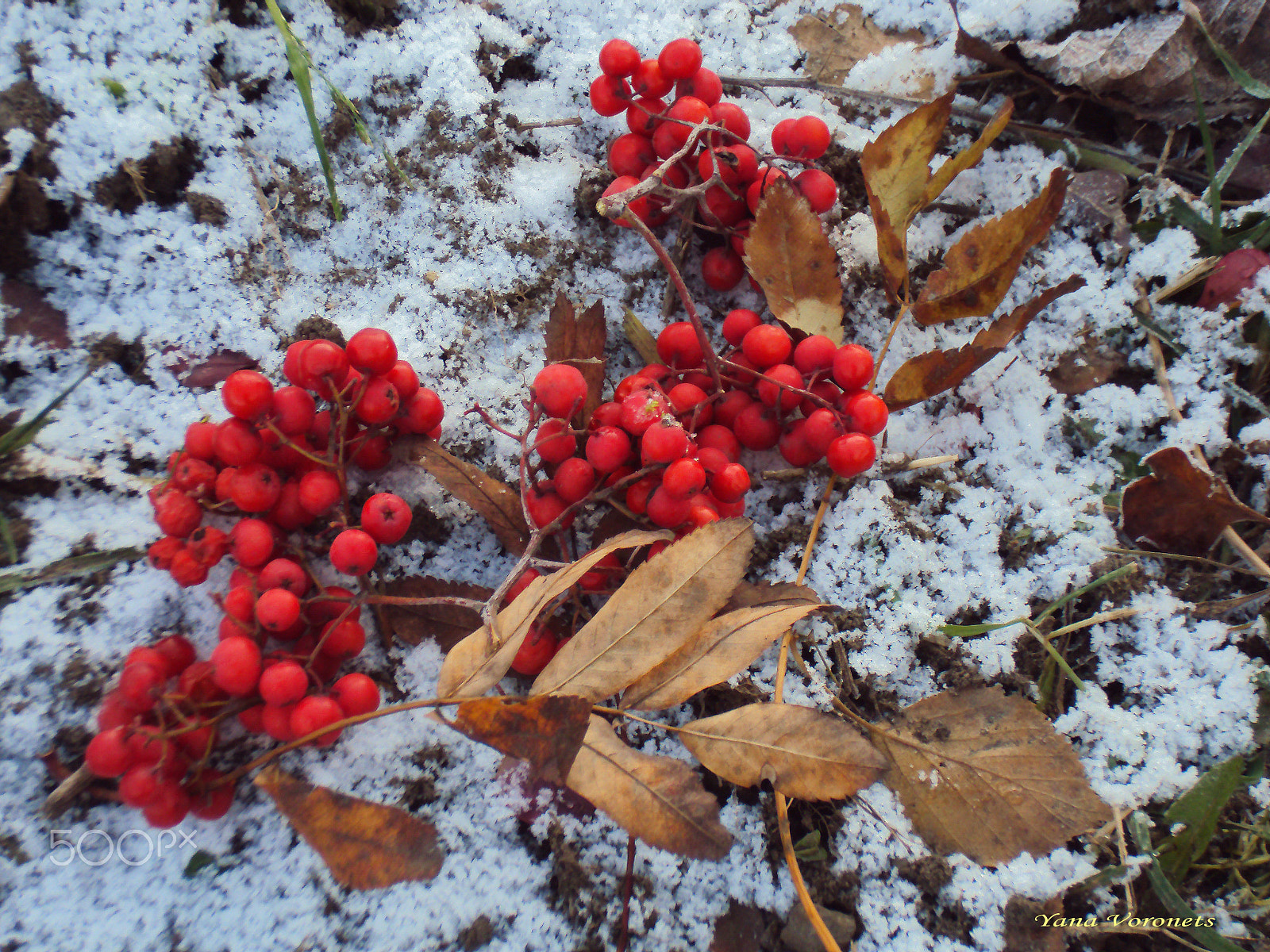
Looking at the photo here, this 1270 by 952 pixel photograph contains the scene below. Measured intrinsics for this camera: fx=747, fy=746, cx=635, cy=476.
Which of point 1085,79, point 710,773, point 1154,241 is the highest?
point 1085,79

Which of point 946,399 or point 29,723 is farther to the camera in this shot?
point 946,399

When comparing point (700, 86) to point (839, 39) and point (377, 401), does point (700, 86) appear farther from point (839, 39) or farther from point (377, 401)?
point (377, 401)

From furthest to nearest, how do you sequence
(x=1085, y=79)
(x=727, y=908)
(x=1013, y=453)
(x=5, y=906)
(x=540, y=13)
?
(x=540, y=13) < (x=1085, y=79) < (x=1013, y=453) < (x=727, y=908) < (x=5, y=906)

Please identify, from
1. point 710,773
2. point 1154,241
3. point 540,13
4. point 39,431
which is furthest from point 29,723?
point 1154,241

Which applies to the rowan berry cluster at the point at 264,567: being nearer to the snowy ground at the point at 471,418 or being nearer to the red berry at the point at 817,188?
the snowy ground at the point at 471,418

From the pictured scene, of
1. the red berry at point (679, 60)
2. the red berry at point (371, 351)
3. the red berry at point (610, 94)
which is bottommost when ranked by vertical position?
the red berry at point (371, 351)

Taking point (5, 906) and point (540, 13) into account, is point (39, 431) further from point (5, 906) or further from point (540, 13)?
point (540, 13)

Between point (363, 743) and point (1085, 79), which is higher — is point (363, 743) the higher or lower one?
the lower one

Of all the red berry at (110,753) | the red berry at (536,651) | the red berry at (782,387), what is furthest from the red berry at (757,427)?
the red berry at (110,753)
